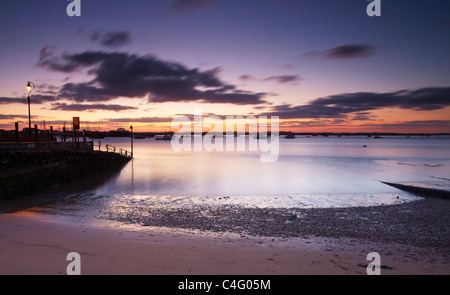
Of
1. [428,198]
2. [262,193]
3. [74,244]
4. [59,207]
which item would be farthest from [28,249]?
[428,198]

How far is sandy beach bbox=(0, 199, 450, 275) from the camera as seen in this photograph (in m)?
5.97

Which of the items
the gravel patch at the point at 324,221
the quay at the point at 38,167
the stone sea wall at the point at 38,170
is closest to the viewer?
the gravel patch at the point at 324,221

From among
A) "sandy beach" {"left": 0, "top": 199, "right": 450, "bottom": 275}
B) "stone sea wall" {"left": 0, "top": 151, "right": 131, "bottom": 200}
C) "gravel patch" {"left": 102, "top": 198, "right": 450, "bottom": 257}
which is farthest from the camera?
"stone sea wall" {"left": 0, "top": 151, "right": 131, "bottom": 200}

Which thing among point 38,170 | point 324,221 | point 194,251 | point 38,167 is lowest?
point 324,221

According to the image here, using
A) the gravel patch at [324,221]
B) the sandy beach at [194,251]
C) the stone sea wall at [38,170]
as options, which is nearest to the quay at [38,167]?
the stone sea wall at [38,170]

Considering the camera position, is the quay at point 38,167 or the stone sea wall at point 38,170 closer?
the stone sea wall at point 38,170

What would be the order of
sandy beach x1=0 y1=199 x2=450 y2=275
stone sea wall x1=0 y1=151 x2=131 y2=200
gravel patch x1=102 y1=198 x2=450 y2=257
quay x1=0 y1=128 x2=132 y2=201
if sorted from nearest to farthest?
sandy beach x1=0 y1=199 x2=450 y2=275 < gravel patch x1=102 y1=198 x2=450 y2=257 < stone sea wall x1=0 y1=151 x2=131 y2=200 < quay x1=0 y1=128 x2=132 y2=201

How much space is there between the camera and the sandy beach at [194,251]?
597 centimetres

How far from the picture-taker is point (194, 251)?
7.29 m

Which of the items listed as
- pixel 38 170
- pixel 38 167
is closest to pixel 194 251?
pixel 38 170

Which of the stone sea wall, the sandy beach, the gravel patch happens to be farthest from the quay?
the gravel patch

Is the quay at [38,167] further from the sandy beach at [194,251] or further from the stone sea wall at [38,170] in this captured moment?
the sandy beach at [194,251]

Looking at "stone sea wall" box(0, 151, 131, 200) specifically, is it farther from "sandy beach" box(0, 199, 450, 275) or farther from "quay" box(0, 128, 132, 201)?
"sandy beach" box(0, 199, 450, 275)

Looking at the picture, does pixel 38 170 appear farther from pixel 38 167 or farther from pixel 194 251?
pixel 194 251
